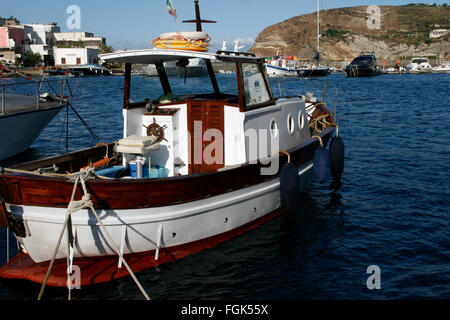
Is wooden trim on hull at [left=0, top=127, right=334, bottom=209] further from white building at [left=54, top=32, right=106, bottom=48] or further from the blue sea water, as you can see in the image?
white building at [left=54, top=32, right=106, bottom=48]

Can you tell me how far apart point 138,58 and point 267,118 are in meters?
Result: 2.98

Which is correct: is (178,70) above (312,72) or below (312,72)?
below

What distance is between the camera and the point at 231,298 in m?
6.73

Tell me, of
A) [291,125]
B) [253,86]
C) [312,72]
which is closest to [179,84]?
[253,86]

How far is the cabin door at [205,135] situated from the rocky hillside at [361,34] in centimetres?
13697

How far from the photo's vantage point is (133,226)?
22.2 feet

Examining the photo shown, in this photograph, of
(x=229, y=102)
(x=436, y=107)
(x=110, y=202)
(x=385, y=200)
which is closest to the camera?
(x=110, y=202)

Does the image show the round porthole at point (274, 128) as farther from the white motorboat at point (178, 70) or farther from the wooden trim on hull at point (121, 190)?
the white motorboat at point (178, 70)

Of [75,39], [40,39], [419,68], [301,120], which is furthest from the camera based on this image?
[75,39]

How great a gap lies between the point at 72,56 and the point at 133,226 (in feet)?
295

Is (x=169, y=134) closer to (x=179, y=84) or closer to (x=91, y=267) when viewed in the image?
(x=179, y=84)

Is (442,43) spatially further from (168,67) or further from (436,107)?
(168,67)

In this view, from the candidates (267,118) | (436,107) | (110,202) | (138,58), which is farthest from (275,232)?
(436,107)

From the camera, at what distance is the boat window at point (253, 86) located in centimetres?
831
